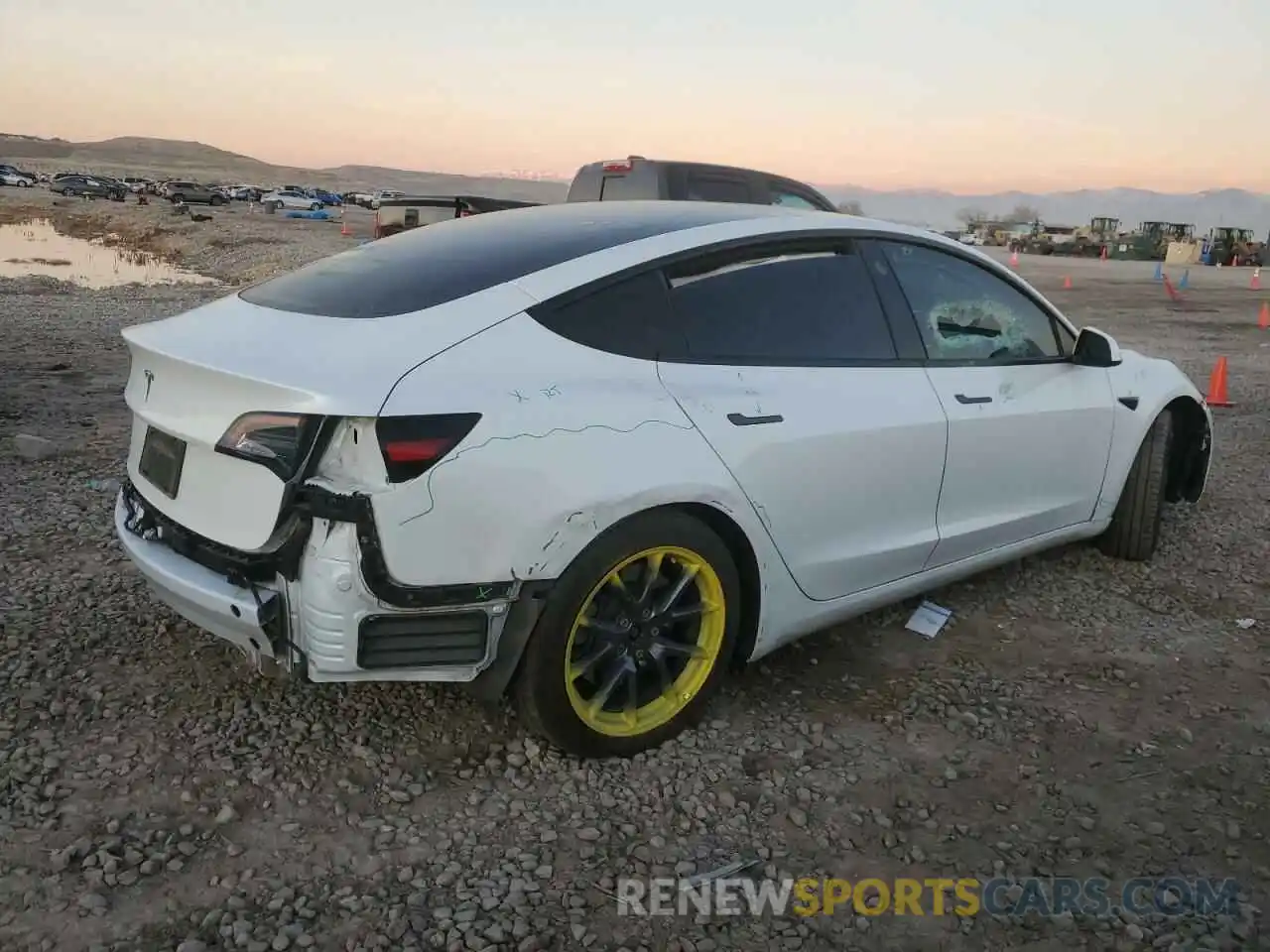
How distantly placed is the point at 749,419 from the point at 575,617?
82 cm

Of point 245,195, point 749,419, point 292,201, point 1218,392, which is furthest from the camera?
point 245,195

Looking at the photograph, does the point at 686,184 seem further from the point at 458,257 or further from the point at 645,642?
the point at 645,642

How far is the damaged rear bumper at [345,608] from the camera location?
8.14 feet

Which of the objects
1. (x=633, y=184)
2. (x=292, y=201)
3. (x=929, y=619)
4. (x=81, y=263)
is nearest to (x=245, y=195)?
(x=292, y=201)

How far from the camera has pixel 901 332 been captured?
12.1 ft

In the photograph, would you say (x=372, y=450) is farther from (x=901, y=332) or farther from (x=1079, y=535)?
(x=1079, y=535)

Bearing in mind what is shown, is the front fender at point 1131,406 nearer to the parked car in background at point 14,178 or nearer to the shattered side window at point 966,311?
the shattered side window at point 966,311

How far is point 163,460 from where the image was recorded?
2.93 metres

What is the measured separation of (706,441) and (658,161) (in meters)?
8.11

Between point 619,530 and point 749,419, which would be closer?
point 619,530

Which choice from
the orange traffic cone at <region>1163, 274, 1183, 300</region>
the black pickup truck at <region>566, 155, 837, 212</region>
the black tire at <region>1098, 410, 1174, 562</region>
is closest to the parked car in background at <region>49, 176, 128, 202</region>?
the orange traffic cone at <region>1163, 274, 1183, 300</region>

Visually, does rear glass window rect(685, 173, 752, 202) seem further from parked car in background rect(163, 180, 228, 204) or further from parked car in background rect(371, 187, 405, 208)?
parked car in background rect(163, 180, 228, 204)

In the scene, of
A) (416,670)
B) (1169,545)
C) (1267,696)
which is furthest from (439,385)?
(1169,545)

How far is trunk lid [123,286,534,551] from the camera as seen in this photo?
250cm
